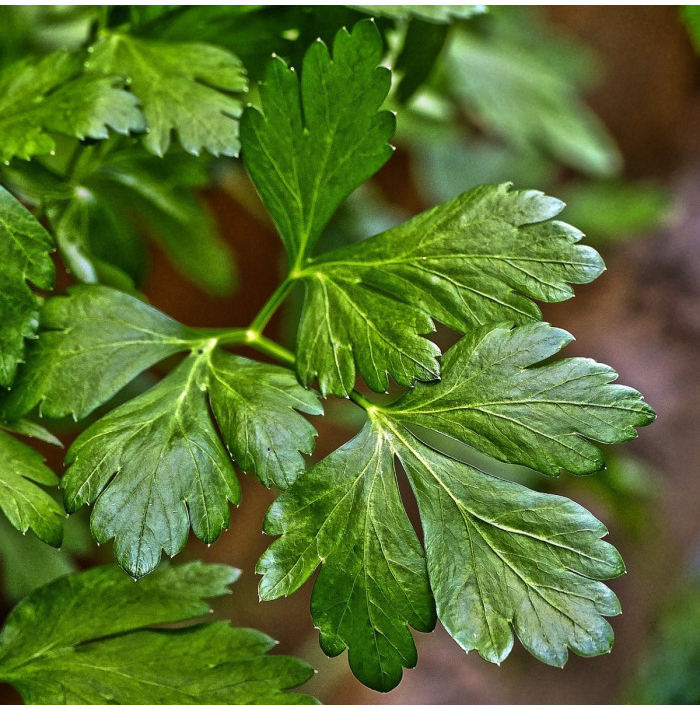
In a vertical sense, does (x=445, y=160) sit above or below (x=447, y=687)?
above

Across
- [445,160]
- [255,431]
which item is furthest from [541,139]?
[255,431]

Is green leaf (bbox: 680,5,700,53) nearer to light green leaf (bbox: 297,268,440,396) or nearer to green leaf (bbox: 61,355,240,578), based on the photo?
light green leaf (bbox: 297,268,440,396)

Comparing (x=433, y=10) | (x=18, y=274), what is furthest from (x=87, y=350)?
(x=433, y=10)

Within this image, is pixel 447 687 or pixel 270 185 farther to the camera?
pixel 447 687

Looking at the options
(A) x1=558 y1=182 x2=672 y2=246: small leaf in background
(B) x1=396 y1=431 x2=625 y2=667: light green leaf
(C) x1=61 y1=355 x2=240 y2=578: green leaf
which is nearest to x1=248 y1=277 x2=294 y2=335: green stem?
(C) x1=61 y1=355 x2=240 y2=578: green leaf

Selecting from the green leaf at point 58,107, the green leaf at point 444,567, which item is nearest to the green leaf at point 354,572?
the green leaf at point 444,567

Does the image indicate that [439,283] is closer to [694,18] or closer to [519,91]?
[694,18]

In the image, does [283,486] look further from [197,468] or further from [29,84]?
[29,84]

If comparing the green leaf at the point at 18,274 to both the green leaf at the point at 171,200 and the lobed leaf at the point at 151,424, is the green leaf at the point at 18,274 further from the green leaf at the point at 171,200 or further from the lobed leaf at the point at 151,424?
the green leaf at the point at 171,200
